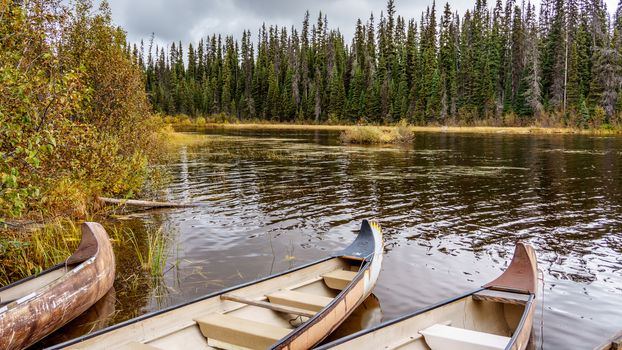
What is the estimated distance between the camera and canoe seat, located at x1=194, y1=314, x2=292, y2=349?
6.23 m

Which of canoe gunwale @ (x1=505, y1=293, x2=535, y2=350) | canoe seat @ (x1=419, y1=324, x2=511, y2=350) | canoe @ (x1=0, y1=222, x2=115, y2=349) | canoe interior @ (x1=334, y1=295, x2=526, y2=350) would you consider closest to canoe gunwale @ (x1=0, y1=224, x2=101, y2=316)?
canoe @ (x1=0, y1=222, x2=115, y2=349)

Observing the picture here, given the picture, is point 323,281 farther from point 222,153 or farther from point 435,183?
point 222,153

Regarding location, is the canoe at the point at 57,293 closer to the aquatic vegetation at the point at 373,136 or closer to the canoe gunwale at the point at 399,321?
the canoe gunwale at the point at 399,321

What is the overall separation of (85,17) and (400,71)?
78.8m

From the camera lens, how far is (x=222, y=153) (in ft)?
121

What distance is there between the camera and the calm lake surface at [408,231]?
901cm

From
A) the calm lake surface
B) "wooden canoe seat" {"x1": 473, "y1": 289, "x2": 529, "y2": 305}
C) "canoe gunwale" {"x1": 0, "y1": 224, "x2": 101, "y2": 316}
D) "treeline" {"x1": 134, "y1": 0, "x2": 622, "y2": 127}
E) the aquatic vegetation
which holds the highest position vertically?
"treeline" {"x1": 134, "y1": 0, "x2": 622, "y2": 127}

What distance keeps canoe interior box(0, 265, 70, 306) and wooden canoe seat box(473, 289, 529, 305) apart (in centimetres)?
640

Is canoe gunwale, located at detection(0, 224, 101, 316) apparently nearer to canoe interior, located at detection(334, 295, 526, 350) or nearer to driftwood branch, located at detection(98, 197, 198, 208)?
canoe interior, located at detection(334, 295, 526, 350)

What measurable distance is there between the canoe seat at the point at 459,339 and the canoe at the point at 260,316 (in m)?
1.39

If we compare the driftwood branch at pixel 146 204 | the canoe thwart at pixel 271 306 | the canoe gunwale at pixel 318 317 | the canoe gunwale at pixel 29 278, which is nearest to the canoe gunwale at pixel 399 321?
the canoe gunwale at pixel 318 317

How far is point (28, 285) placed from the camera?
25.2 feet

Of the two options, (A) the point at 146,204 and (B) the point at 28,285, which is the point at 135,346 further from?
(A) the point at 146,204

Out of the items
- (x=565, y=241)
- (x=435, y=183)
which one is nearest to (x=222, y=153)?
(x=435, y=183)
